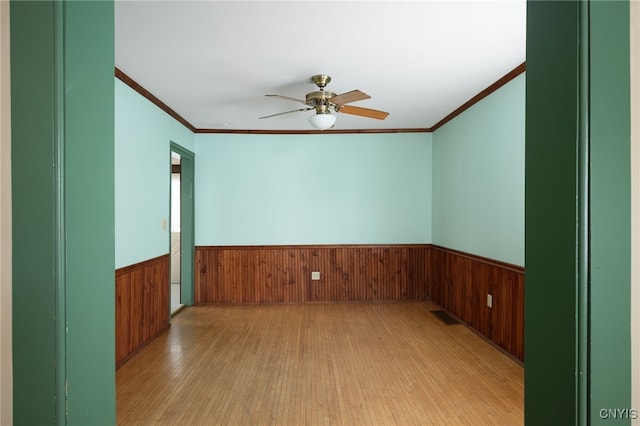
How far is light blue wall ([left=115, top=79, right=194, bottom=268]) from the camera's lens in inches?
126

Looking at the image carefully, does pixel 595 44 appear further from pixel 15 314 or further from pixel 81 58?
pixel 15 314

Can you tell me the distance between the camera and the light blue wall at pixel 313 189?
542 cm

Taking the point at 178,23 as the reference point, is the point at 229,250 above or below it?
below

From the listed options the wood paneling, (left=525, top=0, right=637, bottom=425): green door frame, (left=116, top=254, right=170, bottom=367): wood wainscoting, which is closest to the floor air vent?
the wood paneling

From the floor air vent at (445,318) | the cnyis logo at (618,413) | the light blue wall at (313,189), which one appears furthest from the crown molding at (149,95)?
the floor air vent at (445,318)

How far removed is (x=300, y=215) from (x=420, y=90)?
258cm

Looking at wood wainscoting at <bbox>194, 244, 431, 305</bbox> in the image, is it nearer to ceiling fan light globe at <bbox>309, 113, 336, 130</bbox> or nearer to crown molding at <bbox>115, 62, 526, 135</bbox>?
crown molding at <bbox>115, 62, 526, 135</bbox>

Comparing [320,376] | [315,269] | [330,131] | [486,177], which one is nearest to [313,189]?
[330,131]

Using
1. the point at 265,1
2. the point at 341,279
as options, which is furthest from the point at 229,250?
the point at 265,1

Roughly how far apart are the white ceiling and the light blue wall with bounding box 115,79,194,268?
0.29m

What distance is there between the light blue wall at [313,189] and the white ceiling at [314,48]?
1385 millimetres

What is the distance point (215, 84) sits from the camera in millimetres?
3451

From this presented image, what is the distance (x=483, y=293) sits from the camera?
12.7ft

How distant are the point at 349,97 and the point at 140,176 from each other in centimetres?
219
